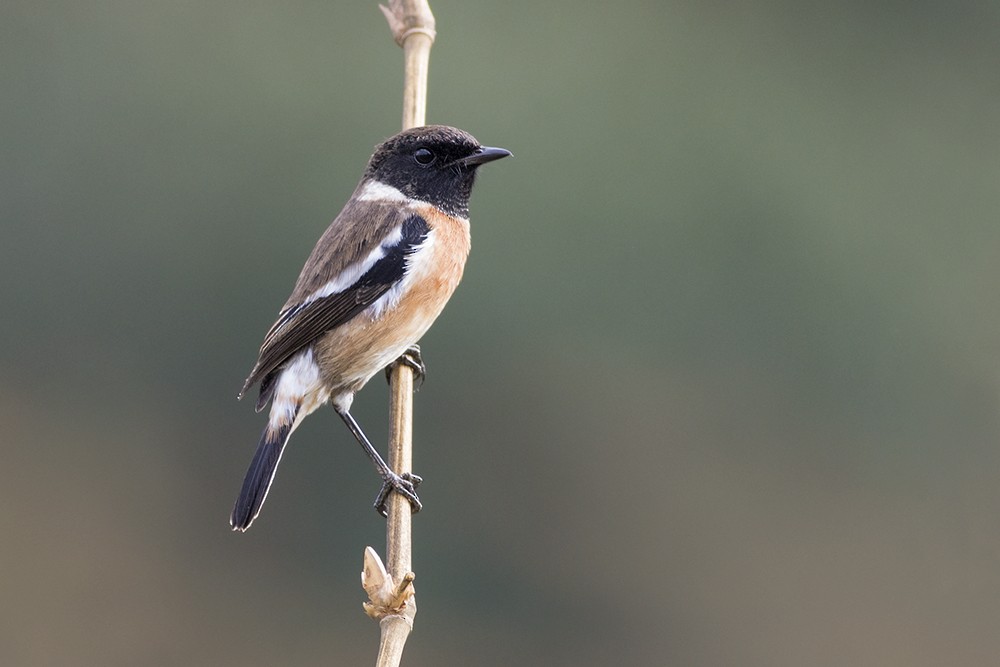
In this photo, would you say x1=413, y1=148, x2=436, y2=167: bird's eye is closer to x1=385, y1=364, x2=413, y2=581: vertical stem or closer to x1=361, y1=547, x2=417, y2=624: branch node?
x1=385, y1=364, x2=413, y2=581: vertical stem

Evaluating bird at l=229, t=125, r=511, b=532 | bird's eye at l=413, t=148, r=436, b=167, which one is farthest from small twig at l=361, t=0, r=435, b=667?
bird's eye at l=413, t=148, r=436, b=167

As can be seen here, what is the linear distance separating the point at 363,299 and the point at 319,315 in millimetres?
163

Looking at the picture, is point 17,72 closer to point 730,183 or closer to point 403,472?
point 730,183

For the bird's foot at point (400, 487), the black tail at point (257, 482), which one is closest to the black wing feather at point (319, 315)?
the black tail at point (257, 482)

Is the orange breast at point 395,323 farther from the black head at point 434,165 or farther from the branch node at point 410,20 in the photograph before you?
the branch node at point 410,20

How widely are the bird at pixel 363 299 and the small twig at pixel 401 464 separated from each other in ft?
0.55

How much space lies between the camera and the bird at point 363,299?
427 centimetres

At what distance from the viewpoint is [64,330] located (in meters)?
8.75

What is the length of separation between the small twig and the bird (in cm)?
17

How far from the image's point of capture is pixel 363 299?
4340 mm

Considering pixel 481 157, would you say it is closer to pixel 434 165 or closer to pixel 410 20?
pixel 434 165

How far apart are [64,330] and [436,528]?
117 inches

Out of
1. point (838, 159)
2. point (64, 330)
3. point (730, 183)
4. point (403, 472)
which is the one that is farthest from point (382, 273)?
point (838, 159)

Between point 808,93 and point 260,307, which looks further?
point 808,93
